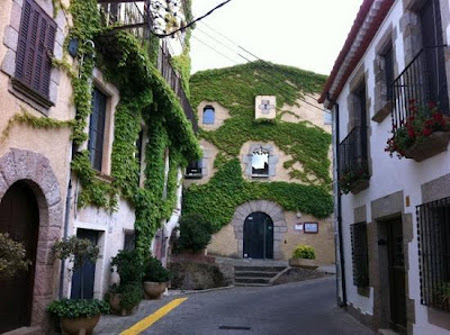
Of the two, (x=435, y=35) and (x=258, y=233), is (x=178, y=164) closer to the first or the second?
(x=258, y=233)

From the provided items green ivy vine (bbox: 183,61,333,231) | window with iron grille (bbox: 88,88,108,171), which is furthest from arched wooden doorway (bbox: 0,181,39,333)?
green ivy vine (bbox: 183,61,333,231)

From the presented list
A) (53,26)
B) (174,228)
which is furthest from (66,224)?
(174,228)

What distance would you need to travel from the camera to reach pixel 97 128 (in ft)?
32.5

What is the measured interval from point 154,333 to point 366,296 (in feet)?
12.9

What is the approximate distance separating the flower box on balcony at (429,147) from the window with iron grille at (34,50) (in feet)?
16.6

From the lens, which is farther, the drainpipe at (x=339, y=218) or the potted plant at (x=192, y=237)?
the potted plant at (x=192, y=237)

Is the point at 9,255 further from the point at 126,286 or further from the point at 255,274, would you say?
the point at 255,274

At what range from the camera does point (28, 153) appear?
6598mm

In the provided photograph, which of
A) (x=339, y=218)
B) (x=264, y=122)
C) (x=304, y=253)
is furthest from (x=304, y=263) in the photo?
(x=264, y=122)

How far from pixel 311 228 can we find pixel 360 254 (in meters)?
11.7

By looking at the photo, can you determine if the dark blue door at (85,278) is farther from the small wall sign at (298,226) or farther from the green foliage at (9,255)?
the small wall sign at (298,226)

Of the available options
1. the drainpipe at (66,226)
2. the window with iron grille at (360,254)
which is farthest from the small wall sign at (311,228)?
the drainpipe at (66,226)

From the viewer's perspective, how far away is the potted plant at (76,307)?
23.1 ft

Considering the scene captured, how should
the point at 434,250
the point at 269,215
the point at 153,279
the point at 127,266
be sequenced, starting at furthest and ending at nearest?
1. the point at 269,215
2. the point at 153,279
3. the point at 127,266
4. the point at 434,250
